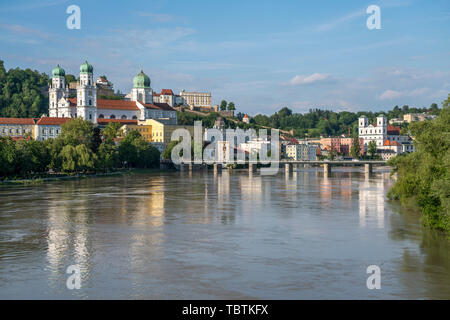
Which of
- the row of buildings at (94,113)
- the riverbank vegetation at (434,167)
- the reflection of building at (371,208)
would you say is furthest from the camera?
the row of buildings at (94,113)

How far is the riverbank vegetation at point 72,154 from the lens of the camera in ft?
190

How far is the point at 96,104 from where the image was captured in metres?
117

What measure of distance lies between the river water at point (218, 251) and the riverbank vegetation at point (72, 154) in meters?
20.7

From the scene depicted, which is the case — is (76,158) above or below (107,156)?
below

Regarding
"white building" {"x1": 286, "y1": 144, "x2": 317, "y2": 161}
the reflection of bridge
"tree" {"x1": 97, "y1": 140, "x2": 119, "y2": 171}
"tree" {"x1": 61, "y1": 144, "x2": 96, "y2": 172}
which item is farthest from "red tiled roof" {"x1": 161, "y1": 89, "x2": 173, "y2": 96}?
"tree" {"x1": 61, "y1": 144, "x2": 96, "y2": 172}

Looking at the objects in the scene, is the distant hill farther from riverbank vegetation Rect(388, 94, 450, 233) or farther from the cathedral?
riverbank vegetation Rect(388, 94, 450, 233)

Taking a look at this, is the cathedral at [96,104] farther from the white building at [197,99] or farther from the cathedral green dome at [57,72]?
the white building at [197,99]

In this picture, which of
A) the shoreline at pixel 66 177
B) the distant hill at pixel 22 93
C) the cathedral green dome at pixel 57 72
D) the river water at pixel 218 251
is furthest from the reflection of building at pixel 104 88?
the river water at pixel 218 251

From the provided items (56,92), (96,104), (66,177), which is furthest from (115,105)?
(66,177)

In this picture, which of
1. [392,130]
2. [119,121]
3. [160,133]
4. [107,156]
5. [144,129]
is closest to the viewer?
[107,156]

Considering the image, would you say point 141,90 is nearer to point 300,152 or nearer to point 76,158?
point 300,152

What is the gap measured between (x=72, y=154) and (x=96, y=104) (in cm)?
5103
